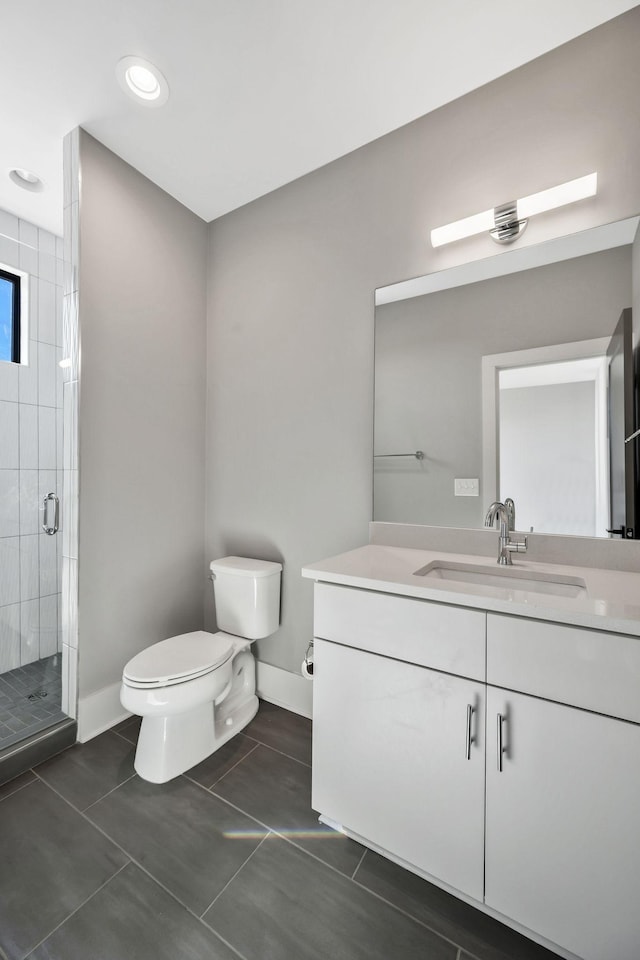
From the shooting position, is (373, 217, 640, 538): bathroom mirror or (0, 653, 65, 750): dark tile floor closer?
(373, 217, 640, 538): bathroom mirror

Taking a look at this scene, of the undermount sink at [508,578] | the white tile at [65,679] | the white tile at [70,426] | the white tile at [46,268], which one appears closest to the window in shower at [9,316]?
the white tile at [46,268]

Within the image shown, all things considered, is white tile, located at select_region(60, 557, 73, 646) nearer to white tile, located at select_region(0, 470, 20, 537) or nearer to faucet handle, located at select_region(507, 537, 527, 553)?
white tile, located at select_region(0, 470, 20, 537)

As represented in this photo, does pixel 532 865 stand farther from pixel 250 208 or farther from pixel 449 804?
pixel 250 208

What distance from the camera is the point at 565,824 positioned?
0.91m

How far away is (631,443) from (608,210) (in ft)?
2.46

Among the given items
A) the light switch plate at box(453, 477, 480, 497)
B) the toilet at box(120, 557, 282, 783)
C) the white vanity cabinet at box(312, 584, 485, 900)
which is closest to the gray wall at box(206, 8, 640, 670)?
the toilet at box(120, 557, 282, 783)

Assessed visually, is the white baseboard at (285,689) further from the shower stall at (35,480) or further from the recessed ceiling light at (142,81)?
the recessed ceiling light at (142,81)

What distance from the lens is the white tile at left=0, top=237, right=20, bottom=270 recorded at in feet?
5.98

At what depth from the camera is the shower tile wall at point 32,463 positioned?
1.87m

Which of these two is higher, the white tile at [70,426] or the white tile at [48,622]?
the white tile at [70,426]

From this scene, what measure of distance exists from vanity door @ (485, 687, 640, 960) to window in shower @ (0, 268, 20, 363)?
7.66 feet

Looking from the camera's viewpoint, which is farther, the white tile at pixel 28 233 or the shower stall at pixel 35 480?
the white tile at pixel 28 233

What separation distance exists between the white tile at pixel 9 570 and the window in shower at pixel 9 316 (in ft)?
2.79

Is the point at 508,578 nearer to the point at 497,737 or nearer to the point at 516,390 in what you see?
the point at 497,737
